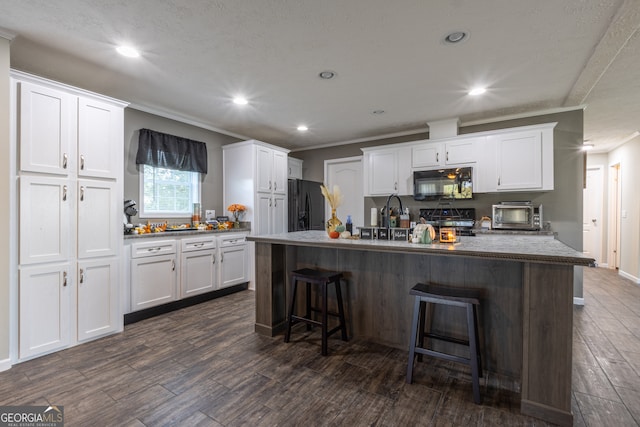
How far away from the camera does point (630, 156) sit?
5.21m

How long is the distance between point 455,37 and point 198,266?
3.66 metres

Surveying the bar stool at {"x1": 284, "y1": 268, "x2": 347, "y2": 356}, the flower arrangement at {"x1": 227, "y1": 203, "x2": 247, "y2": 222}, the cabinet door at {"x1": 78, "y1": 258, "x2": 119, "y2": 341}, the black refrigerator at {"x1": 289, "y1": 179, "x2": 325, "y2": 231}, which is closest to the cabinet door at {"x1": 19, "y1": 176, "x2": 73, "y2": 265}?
the cabinet door at {"x1": 78, "y1": 258, "x2": 119, "y2": 341}

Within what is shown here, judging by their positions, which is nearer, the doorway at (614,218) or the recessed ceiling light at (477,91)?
the recessed ceiling light at (477,91)

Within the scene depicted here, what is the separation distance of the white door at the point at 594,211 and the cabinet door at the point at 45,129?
881 cm

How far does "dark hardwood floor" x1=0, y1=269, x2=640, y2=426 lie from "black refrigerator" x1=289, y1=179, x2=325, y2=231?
2511 mm

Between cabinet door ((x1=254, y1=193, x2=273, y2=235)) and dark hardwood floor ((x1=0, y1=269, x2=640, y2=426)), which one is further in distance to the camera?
cabinet door ((x1=254, y1=193, x2=273, y2=235))

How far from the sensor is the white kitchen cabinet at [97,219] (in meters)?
2.69

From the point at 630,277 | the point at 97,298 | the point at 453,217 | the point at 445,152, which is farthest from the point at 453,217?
the point at 97,298

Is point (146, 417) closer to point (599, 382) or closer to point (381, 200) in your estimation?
point (599, 382)

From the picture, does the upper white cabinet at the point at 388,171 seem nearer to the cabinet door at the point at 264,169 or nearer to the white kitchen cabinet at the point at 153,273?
the cabinet door at the point at 264,169

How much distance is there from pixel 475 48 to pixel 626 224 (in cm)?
531

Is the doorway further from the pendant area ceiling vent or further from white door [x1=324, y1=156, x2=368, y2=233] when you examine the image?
white door [x1=324, y1=156, x2=368, y2=233]

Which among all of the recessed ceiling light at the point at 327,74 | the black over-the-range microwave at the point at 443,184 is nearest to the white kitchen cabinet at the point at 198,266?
the recessed ceiling light at the point at 327,74

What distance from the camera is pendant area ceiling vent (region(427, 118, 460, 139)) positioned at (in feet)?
14.1
